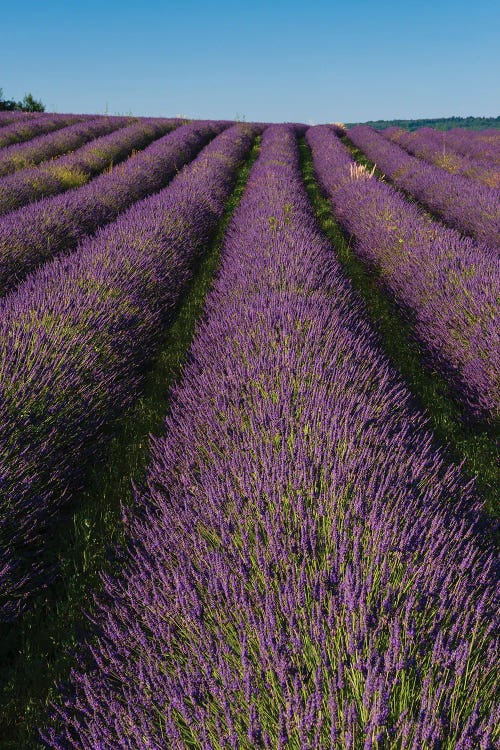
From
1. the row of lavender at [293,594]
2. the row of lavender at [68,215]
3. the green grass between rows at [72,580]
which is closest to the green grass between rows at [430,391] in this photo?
the row of lavender at [293,594]

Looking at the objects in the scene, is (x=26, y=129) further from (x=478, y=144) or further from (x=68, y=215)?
(x=478, y=144)

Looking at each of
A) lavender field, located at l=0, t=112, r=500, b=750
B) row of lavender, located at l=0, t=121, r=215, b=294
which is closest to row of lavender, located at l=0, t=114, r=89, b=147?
row of lavender, located at l=0, t=121, r=215, b=294

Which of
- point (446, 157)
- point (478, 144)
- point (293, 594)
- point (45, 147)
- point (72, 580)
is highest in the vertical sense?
point (478, 144)

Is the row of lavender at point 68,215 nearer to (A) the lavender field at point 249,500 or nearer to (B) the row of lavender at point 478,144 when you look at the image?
(A) the lavender field at point 249,500

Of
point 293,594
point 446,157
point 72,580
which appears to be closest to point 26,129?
point 446,157

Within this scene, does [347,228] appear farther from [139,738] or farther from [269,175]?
[139,738]

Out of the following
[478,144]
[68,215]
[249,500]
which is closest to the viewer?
[249,500]

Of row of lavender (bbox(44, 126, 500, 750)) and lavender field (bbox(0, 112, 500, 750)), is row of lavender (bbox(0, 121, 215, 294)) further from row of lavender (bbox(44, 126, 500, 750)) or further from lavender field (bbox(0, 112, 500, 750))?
row of lavender (bbox(44, 126, 500, 750))
